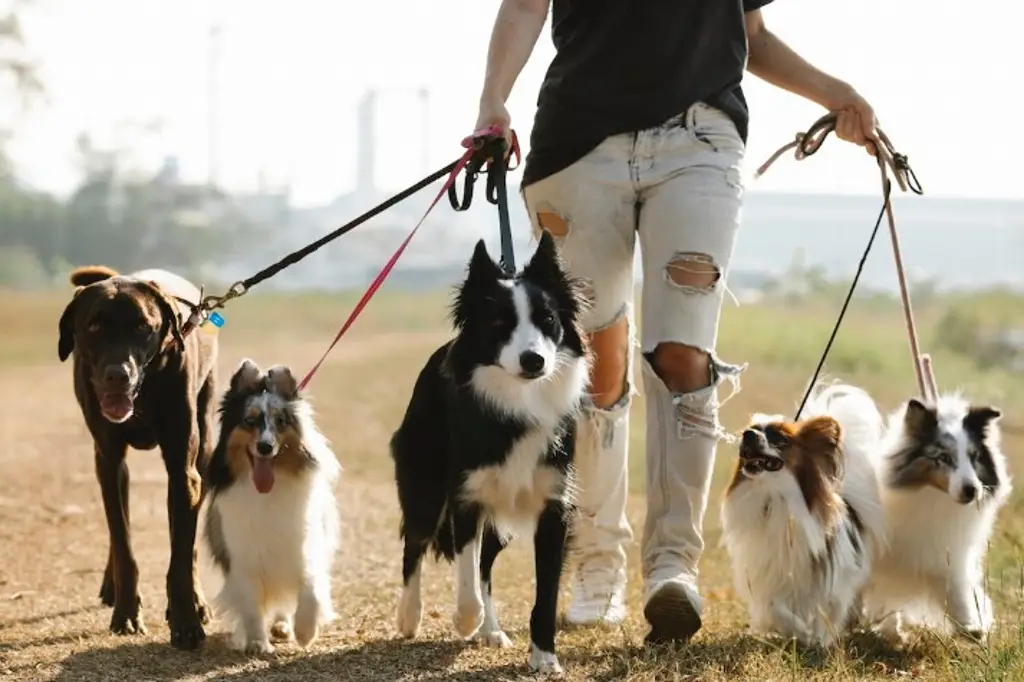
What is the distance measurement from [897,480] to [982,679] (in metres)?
1.42

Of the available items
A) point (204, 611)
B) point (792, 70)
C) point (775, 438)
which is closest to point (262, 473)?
point (204, 611)

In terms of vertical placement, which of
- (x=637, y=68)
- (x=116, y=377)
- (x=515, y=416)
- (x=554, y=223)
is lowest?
(x=515, y=416)

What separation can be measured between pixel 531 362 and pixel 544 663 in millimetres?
994

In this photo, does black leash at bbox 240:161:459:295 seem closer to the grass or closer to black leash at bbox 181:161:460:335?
black leash at bbox 181:161:460:335

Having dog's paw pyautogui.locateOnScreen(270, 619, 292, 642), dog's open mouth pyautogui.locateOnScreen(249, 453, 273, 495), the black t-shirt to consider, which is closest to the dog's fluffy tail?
dog's open mouth pyautogui.locateOnScreen(249, 453, 273, 495)

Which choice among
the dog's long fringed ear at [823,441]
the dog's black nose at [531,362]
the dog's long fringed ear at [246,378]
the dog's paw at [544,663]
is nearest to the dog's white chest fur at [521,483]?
the dog's black nose at [531,362]

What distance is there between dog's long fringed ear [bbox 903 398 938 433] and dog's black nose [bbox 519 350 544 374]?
A: 6.30 feet

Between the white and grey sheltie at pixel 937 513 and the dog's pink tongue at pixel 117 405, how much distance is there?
2.87m

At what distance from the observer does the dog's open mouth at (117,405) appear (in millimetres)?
5008

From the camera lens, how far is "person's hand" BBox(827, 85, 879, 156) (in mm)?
5688

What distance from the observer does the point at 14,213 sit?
1243 inches

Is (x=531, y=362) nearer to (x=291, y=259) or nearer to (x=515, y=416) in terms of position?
(x=515, y=416)

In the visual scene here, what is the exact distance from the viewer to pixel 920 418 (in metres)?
5.82

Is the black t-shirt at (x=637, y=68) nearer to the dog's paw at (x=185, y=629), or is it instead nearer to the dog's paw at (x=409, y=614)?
the dog's paw at (x=409, y=614)
